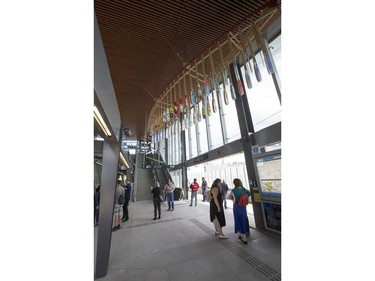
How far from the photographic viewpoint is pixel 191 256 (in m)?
3.18

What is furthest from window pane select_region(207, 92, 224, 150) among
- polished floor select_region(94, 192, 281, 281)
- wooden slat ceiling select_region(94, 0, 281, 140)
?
polished floor select_region(94, 192, 281, 281)

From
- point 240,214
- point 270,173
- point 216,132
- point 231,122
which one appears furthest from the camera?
point 216,132

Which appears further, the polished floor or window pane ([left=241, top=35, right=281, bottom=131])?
window pane ([left=241, top=35, right=281, bottom=131])

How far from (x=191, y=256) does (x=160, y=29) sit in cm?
456

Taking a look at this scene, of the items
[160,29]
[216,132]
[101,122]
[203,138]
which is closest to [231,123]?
[216,132]

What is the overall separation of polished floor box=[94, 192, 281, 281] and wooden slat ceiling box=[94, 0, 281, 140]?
11.2 feet

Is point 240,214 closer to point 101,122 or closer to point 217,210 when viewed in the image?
point 217,210

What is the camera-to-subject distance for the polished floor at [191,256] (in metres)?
2.59

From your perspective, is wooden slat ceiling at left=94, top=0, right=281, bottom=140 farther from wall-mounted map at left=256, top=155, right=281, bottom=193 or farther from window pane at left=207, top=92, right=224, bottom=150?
window pane at left=207, top=92, right=224, bottom=150

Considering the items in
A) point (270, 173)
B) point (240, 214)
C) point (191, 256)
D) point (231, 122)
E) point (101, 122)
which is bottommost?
point (191, 256)

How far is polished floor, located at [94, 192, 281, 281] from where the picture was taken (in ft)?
8.50
